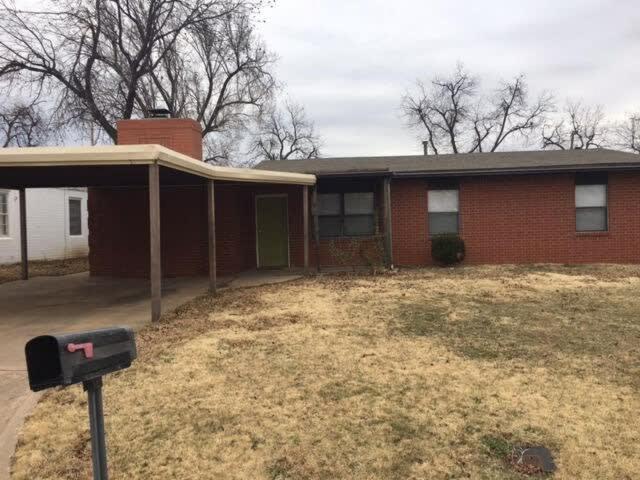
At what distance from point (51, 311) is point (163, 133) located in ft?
18.4

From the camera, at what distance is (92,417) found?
217 cm

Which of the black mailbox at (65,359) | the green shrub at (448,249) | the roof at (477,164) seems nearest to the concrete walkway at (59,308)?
the black mailbox at (65,359)

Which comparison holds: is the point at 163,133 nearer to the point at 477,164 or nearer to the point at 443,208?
the point at 443,208

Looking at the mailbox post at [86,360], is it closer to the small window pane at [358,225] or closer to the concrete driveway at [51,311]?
the concrete driveway at [51,311]

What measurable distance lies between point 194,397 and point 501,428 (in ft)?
8.30

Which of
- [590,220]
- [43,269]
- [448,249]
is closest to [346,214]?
[448,249]

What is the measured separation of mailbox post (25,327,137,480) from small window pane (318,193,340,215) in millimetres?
12150

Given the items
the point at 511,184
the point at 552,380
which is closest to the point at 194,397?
the point at 552,380

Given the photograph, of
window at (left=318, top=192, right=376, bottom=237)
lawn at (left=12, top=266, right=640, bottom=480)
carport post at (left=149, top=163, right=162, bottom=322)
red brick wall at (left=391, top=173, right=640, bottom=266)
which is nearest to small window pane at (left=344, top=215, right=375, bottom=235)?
window at (left=318, top=192, right=376, bottom=237)

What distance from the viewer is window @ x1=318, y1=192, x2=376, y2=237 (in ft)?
47.1

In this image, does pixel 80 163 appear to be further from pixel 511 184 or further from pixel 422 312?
pixel 511 184

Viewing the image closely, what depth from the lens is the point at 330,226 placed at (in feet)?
47.1

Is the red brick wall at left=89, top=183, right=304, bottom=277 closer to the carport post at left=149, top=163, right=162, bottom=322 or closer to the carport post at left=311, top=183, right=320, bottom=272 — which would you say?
the carport post at left=311, top=183, right=320, bottom=272

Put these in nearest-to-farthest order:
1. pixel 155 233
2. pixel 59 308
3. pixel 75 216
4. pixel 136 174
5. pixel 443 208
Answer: pixel 155 233 → pixel 59 308 → pixel 136 174 → pixel 443 208 → pixel 75 216
